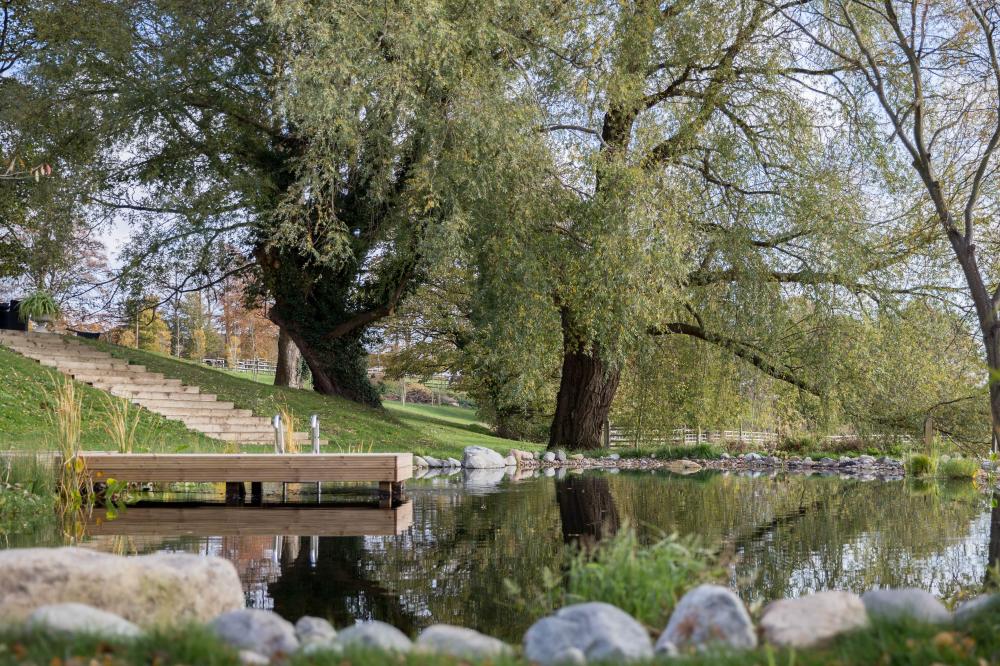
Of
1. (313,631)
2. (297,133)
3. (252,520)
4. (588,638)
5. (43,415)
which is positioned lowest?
(252,520)

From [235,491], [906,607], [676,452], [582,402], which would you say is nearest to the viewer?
[906,607]

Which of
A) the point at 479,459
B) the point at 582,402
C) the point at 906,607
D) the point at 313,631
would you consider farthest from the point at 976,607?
the point at 582,402

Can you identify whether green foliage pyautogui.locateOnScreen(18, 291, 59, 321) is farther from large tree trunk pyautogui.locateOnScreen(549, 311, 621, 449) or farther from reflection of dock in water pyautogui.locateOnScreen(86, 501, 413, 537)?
reflection of dock in water pyautogui.locateOnScreen(86, 501, 413, 537)

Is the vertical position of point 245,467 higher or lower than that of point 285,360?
lower

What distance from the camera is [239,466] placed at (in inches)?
379

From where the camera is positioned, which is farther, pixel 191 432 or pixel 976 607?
pixel 191 432

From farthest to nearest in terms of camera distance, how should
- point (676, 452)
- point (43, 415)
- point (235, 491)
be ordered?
point (676, 452) → point (43, 415) → point (235, 491)

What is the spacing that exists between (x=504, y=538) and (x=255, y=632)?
13.1 feet

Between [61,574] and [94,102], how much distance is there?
16.4 m

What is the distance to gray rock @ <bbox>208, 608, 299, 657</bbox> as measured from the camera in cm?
340

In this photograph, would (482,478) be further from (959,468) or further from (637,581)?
(637,581)

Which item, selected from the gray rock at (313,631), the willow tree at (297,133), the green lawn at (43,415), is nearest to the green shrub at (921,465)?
the willow tree at (297,133)

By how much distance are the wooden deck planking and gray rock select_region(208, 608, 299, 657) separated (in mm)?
6059

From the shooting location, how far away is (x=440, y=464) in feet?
52.6
